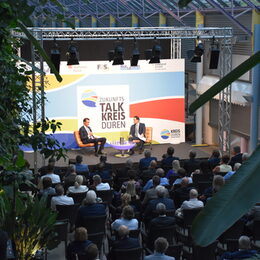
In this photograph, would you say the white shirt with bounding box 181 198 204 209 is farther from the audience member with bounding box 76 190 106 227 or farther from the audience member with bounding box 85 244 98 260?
the audience member with bounding box 85 244 98 260

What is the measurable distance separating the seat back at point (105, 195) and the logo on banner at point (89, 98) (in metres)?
6.80

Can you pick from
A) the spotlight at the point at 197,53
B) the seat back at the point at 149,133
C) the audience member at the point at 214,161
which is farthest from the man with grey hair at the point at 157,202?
the seat back at the point at 149,133

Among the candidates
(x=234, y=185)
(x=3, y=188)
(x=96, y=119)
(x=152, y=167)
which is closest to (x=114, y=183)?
(x=152, y=167)

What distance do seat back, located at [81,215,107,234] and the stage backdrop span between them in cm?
809

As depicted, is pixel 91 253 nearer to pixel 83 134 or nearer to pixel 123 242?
pixel 123 242

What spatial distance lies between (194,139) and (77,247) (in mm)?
11858

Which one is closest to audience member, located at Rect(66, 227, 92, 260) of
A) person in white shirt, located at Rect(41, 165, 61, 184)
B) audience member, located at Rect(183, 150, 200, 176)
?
person in white shirt, located at Rect(41, 165, 61, 184)

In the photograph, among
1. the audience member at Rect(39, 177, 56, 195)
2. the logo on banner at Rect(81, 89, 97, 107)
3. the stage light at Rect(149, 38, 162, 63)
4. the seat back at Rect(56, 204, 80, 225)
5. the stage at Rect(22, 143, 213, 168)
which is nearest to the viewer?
the seat back at Rect(56, 204, 80, 225)

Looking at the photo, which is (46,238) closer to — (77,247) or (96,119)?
(77,247)

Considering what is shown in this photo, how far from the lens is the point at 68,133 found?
14.9m

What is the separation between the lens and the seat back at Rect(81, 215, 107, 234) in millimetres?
6711

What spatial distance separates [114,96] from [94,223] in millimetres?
8512

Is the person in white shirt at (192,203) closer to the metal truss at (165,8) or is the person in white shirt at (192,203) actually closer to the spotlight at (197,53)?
the metal truss at (165,8)

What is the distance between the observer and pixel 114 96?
591 inches
